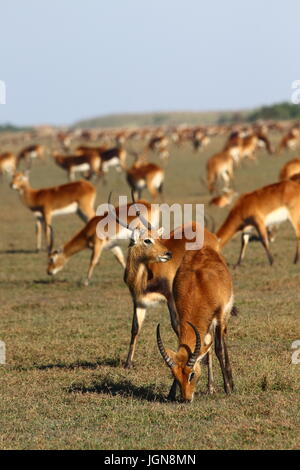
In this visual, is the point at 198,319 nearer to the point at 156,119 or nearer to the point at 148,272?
the point at 148,272

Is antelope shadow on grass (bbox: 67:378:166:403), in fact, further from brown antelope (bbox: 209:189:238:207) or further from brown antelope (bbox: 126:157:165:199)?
brown antelope (bbox: 126:157:165:199)

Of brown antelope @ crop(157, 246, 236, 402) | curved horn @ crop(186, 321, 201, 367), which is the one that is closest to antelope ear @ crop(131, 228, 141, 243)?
brown antelope @ crop(157, 246, 236, 402)

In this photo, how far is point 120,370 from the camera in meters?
6.82

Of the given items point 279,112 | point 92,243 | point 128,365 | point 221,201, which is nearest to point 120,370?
point 128,365

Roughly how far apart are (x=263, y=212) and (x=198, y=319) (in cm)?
648

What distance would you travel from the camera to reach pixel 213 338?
227 inches

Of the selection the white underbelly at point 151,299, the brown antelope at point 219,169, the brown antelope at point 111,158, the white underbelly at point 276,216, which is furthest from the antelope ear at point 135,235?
the brown antelope at point 111,158

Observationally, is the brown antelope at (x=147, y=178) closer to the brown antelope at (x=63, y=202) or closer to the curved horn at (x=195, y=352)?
the brown antelope at (x=63, y=202)

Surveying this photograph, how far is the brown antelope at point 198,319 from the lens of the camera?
5340mm

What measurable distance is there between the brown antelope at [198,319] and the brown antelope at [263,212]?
5.46 m

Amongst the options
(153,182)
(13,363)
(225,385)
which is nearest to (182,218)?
(153,182)

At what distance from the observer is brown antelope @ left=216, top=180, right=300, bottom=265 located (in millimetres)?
11781

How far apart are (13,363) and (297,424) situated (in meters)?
3.00
